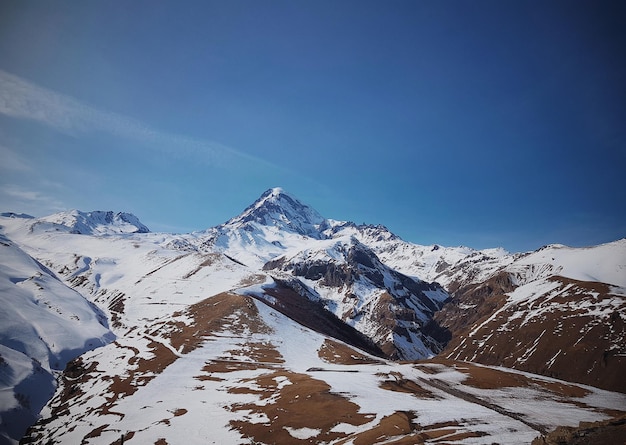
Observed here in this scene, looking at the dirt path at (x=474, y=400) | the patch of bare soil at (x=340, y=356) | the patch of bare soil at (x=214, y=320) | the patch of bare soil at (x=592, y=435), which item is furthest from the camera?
the patch of bare soil at (x=214, y=320)

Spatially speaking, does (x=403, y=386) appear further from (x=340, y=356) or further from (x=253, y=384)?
(x=340, y=356)

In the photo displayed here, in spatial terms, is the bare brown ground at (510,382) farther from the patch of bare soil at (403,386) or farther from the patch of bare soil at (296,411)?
the patch of bare soil at (296,411)

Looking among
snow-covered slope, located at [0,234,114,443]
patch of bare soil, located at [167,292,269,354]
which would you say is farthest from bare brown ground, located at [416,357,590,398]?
snow-covered slope, located at [0,234,114,443]

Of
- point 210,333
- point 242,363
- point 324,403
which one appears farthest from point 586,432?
point 210,333

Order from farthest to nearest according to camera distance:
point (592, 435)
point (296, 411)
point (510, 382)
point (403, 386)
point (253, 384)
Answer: point (510, 382) → point (253, 384) → point (403, 386) → point (296, 411) → point (592, 435)

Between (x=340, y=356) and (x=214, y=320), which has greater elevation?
(x=214, y=320)

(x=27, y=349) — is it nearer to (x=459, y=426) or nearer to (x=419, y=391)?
(x=419, y=391)

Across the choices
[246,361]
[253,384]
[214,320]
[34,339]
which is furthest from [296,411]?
[34,339]

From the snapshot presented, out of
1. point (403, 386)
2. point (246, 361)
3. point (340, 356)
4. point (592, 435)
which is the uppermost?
point (592, 435)

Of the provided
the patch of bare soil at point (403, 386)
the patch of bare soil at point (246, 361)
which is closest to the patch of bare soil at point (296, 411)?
the patch of bare soil at point (403, 386)
